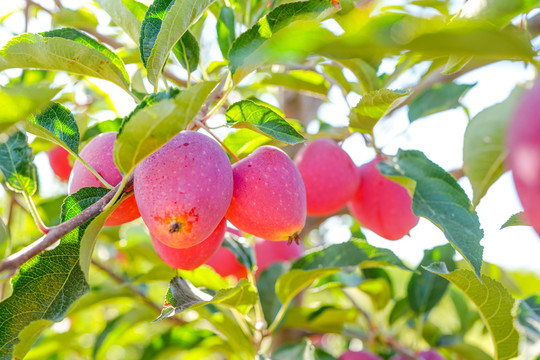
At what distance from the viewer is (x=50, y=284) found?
669 mm

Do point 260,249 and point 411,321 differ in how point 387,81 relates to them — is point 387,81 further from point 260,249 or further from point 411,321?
point 411,321

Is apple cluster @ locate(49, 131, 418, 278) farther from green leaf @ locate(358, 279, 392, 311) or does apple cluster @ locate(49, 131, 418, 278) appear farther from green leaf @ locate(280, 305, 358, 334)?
green leaf @ locate(358, 279, 392, 311)

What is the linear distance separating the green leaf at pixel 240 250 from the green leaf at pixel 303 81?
1.30ft

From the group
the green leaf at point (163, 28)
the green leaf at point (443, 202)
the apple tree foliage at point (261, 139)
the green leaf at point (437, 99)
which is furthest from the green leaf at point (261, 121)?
the green leaf at point (437, 99)

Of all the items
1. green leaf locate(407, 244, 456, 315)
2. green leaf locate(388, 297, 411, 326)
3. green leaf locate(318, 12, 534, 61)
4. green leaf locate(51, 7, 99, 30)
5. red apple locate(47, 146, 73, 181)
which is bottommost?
A: green leaf locate(388, 297, 411, 326)

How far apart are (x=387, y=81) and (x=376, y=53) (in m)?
0.77

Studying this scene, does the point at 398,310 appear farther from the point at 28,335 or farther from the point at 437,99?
the point at 28,335

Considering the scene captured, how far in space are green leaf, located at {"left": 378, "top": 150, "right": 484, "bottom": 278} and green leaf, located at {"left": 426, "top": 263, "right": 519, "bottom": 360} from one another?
0.06 m

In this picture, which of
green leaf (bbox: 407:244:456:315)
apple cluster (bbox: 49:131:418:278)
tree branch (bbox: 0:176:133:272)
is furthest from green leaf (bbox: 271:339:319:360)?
tree branch (bbox: 0:176:133:272)

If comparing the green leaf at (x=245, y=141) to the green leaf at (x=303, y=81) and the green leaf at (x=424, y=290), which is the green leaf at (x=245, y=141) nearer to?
the green leaf at (x=303, y=81)

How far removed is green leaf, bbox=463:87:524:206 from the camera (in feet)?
1.49

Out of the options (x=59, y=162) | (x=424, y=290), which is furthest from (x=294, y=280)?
(x=59, y=162)

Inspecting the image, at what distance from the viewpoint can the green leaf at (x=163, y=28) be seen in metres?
0.64

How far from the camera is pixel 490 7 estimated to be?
0.44 metres
